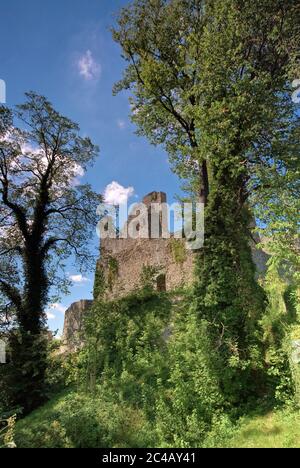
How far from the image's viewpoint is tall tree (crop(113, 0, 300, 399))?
1035cm

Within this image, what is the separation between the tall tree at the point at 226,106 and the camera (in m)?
10.4

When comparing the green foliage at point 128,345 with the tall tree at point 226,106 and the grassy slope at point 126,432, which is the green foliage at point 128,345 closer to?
the grassy slope at point 126,432

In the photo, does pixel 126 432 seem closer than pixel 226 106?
Yes

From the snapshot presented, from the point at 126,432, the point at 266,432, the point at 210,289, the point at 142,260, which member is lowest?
the point at 126,432

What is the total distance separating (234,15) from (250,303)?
9.40 meters

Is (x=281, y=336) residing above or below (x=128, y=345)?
above

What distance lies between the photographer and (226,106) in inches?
469

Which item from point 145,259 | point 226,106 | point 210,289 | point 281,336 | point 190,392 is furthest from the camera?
point 145,259

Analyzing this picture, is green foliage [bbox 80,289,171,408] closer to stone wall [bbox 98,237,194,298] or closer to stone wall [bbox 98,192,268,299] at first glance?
stone wall [bbox 98,192,268,299]

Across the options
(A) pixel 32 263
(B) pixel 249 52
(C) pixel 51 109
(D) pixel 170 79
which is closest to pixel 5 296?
(A) pixel 32 263

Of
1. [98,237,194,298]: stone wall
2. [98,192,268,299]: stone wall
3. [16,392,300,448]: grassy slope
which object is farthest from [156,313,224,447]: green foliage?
[98,237,194,298]: stone wall

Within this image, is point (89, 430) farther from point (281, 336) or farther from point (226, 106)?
point (226, 106)

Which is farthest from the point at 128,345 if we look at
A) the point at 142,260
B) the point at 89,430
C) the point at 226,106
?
the point at 226,106
